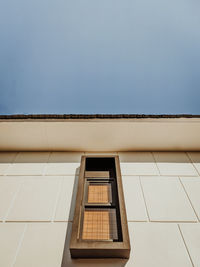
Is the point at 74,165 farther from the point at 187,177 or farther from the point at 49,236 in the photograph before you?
the point at 187,177

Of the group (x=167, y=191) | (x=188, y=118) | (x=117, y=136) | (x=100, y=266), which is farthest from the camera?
(x=117, y=136)

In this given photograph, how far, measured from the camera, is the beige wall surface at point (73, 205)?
1.42 metres

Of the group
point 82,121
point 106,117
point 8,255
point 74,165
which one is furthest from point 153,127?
point 8,255

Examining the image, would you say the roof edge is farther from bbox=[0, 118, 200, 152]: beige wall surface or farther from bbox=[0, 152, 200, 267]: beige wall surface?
bbox=[0, 152, 200, 267]: beige wall surface

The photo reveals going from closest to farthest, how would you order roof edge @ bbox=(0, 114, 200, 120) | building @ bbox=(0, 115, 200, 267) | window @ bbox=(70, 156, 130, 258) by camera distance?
window @ bbox=(70, 156, 130, 258), building @ bbox=(0, 115, 200, 267), roof edge @ bbox=(0, 114, 200, 120)

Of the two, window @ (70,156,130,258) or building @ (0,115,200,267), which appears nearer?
window @ (70,156,130,258)

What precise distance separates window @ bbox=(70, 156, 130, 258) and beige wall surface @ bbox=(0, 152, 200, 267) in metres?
0.14

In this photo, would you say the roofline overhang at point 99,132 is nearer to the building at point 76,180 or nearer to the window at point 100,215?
the building at point 76,180

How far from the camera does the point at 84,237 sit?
4.97ft

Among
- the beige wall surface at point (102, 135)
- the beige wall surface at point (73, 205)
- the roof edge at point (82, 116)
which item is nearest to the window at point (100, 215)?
the beige wall surface at point (73, 205)

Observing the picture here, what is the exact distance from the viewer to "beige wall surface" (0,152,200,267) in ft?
4.64

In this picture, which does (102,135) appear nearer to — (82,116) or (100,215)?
(82,116)

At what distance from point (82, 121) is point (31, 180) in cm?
108

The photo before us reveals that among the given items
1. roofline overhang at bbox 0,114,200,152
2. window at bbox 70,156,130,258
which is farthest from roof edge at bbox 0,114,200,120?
window at bbox 70,156,130,258
